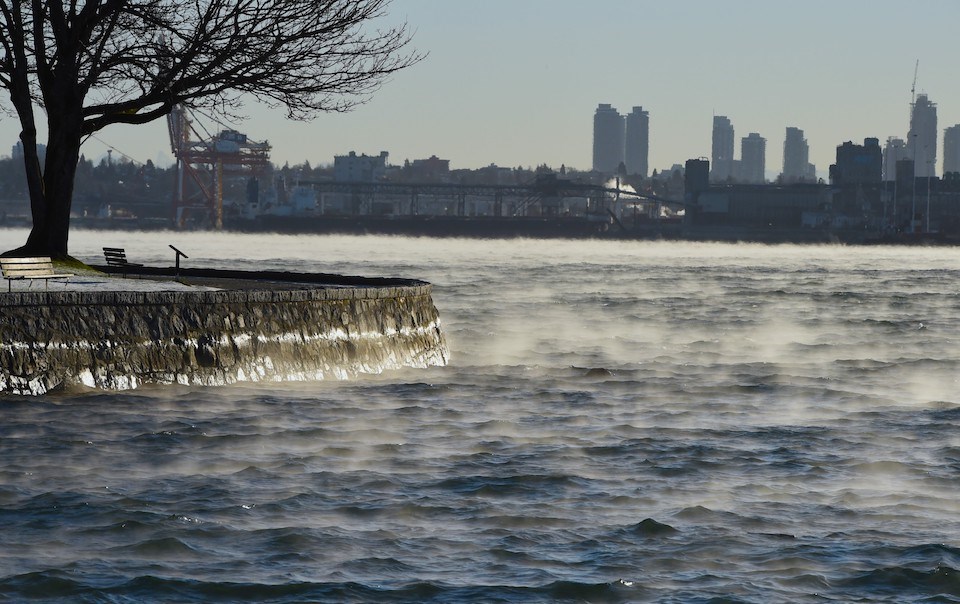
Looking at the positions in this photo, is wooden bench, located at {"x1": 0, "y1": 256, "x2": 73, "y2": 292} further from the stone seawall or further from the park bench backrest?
the park bench backrest

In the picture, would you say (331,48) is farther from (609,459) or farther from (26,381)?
(609,459)

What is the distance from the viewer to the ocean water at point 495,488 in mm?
9930

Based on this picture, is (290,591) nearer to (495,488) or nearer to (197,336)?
(495,488)

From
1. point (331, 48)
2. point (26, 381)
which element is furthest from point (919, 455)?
point (331, 48)

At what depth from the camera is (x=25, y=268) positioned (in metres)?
21.2

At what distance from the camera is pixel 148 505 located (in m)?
12.1

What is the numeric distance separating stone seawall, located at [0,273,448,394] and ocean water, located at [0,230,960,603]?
364 millimetres

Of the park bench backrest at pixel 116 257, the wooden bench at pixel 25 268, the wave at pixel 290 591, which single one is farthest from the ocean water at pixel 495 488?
the park bench backrest at pixel 116 257

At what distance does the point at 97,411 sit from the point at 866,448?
8.36 metres

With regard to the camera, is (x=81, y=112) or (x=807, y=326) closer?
(x=81, y=112)

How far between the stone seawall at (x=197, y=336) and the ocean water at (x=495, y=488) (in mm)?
364

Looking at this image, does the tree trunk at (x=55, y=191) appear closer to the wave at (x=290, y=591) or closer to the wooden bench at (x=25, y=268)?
the wooden bench at (x=25, y=268)

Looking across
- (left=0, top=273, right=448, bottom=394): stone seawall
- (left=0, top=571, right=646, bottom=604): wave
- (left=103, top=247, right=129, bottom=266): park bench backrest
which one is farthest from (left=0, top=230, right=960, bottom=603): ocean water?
(left=103, top=247, right=129, bottom=266): park bench backrest

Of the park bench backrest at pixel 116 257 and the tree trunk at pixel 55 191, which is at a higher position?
the tree trunk at pixel 55 191
